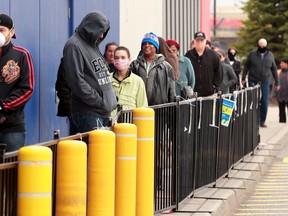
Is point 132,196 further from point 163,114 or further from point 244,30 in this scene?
point 244,30

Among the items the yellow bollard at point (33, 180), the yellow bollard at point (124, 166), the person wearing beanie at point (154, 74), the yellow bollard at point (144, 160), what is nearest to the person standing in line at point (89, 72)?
the yellow bollard at point (144, 160)

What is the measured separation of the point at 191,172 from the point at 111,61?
2.24 meters

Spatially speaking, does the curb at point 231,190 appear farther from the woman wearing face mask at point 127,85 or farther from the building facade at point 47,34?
the building facade at point 47,34

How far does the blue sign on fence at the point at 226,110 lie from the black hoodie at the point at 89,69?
357 centimetres

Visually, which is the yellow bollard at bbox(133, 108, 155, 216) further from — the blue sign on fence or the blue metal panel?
the blue sign on fence

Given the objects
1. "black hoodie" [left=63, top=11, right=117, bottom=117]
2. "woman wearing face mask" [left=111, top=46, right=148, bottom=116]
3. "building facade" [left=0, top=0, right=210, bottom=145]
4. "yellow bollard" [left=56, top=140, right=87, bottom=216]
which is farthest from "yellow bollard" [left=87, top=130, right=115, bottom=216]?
"woman wearing face mask" [left=111, top=46, right=148, bottom=116]

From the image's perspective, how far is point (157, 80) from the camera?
40.3ft

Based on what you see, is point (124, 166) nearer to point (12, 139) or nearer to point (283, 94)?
point (12, 139)

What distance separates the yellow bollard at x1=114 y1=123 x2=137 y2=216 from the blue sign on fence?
17.1 ft

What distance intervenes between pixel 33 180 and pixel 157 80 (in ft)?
21.0

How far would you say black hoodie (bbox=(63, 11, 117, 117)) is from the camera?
9500 millimetres

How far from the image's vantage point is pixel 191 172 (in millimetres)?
11438

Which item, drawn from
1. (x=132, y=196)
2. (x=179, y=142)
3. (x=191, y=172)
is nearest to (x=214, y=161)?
(x=191, y=172)

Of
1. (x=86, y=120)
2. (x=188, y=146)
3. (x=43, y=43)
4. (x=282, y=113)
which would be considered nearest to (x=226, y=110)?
(x=188, y=146)
